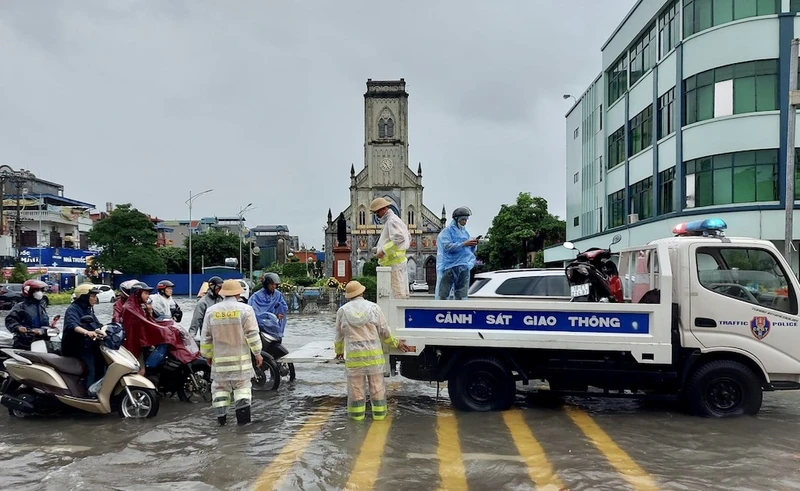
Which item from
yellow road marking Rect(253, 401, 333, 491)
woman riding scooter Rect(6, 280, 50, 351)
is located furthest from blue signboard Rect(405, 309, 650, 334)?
woman riding scooter Rect(6, 280, 50, 351)

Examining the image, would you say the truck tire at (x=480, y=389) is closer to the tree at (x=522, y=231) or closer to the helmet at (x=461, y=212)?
the helmet at (x=461, y=212)

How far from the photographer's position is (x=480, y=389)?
7727mm

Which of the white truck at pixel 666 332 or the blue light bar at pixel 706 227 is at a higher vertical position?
the blue light bar at pixel 706 227

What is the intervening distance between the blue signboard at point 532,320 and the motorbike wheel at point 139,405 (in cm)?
313

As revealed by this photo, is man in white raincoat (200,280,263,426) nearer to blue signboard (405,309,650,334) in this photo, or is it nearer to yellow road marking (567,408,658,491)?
blue signboard (405,309,650,334)

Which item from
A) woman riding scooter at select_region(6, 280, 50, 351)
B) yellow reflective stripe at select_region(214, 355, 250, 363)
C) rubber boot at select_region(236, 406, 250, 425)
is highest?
woman riding scooter at select_region(6, 280, 50, 351)

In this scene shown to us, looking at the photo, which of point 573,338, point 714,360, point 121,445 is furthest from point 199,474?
point 714,360

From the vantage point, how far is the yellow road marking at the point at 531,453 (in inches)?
207

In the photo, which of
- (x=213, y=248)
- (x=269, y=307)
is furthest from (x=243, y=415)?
(x=213, y=248)

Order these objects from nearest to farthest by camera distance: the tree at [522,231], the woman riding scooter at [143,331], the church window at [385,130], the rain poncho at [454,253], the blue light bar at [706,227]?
the blue light bar at [706,227]
the woman riding scooter at [143,331]
the rain poncho at [454,253]
the tree at [522,231]
the church window at [385,130]

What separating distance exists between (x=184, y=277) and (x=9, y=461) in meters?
61.4

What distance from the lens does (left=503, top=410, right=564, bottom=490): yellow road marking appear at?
526cm

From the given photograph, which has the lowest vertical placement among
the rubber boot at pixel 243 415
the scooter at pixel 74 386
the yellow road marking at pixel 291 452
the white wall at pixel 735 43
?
the yellow road marking at pixel 291 452

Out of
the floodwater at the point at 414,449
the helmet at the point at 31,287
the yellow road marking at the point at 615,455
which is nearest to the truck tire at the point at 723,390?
the floodwater at the point at 414,449
